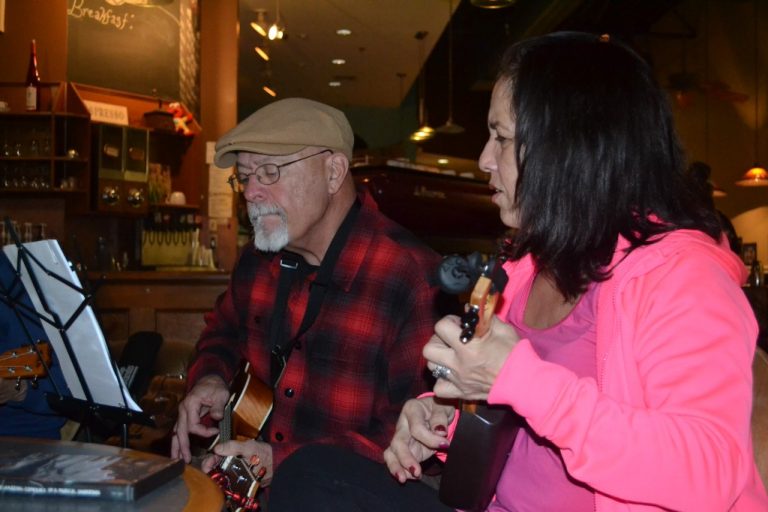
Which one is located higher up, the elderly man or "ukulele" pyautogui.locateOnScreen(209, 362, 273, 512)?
the elderly man

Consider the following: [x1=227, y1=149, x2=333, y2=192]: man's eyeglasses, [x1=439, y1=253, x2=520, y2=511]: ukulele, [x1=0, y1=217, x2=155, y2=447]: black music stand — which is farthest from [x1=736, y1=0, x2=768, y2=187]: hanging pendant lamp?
[x1=0, y1=217, x2=155, y2=447]: black music stand

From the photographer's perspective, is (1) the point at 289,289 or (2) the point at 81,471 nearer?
(2) the point at 81,471

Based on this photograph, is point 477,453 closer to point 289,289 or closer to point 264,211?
point 289,289

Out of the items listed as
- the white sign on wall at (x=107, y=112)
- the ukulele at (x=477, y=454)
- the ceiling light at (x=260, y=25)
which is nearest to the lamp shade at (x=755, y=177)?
the ceiling light at (x=260, y=25)

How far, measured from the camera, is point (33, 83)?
246 inches

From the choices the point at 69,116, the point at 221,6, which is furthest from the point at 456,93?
the point at 69,116

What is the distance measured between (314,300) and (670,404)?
4.46 feet

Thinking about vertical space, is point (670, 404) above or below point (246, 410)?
above

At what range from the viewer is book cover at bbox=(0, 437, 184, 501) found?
122cm

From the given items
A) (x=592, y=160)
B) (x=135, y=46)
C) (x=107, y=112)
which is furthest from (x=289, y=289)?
(x=135, y=46)

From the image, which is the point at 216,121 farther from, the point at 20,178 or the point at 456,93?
the point at 456,93

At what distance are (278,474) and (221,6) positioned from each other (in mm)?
7084

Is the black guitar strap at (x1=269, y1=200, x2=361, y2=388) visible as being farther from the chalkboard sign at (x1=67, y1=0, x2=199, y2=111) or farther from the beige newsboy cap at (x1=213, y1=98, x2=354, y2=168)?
the chalkboard sign at (x1=67, y1=0, x2=199, y2=111)

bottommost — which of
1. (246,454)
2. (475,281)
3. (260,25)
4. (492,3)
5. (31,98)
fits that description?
(246,454)
